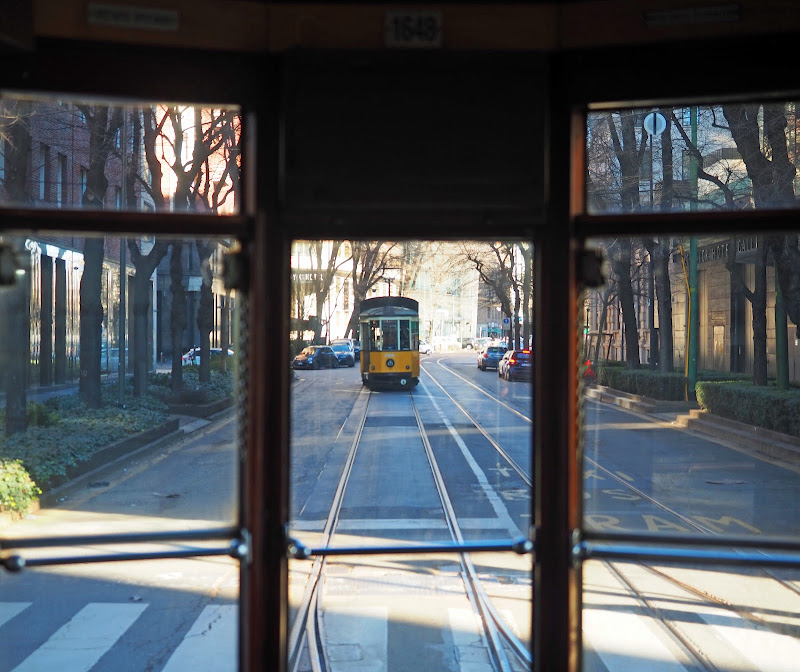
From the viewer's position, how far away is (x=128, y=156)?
16.1 feet

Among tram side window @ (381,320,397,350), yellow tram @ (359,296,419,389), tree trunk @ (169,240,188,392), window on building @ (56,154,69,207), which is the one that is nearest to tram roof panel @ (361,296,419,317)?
yellow tram @ (359,296,419,389)

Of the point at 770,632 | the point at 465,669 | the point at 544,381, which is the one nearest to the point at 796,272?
the point at 770,632

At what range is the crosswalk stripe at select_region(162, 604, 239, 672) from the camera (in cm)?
518

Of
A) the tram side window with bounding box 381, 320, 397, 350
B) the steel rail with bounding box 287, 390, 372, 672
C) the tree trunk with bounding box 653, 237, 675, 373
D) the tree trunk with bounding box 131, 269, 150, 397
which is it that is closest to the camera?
the steel rail with bounding box 287, 390, 372, 672

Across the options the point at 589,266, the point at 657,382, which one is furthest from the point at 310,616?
the point at 657,382

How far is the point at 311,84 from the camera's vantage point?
10.7ft

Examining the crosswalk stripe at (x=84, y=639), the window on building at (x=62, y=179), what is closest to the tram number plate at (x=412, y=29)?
the window on building at (x=62, y=179)

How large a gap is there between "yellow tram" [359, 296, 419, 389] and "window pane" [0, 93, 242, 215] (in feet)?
14.6

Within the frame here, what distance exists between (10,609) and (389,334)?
26.2 ft

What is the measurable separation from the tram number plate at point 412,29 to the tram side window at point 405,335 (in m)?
8.61

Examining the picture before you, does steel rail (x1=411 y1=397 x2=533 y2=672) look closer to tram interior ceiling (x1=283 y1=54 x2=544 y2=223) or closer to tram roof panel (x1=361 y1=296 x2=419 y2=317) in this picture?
tram interior ceiling (x1=283 y1=54 x2=544 y2=223)

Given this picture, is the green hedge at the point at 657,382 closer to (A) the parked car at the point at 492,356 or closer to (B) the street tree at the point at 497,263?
(A) the parked car at the point at 492,356

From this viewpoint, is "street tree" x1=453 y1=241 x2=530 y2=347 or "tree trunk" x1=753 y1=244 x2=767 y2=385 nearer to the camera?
"street tree" x1=453 y1=241 x2=530 y2=347

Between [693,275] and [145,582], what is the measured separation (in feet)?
48.2
